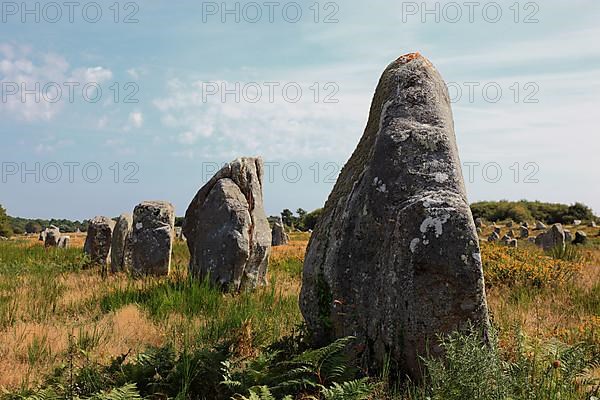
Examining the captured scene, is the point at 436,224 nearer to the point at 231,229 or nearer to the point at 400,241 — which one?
the point at 400,241

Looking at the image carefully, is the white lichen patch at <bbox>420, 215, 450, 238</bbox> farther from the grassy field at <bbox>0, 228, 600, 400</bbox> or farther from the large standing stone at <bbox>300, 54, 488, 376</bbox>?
the grassy field at <bbox>0, 228, 600, 400</bbox>

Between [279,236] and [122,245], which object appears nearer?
[122,245]

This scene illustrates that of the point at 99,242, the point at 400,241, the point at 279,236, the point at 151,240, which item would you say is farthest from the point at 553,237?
the point at 400,241

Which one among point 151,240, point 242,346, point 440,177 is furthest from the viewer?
point 151,240

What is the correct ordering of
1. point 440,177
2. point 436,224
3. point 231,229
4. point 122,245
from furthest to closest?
point 122,245
point 231,229
point 440,177
point 436,224

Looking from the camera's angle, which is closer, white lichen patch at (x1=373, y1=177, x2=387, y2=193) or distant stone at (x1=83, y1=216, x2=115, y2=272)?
white lichen patch at (x1=373, y1=177, x2=387, y2=193)

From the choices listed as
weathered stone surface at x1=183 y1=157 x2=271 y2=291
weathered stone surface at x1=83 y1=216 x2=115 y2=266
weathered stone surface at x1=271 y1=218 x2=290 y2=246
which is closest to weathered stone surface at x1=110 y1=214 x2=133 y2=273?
weathered stone surface at x1=83 y1=216 x2=115 y2=266

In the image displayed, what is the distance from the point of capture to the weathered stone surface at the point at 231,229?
33.2 ft

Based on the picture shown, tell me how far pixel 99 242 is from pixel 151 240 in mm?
2839

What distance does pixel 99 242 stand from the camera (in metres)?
14.7

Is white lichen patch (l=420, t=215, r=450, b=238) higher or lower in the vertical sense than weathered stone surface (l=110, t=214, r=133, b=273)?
higher

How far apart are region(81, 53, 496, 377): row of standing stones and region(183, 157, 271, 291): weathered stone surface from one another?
13.8 feet

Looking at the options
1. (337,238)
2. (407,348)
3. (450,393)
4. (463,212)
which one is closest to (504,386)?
(450,393)

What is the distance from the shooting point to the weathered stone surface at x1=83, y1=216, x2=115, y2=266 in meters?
14.7
